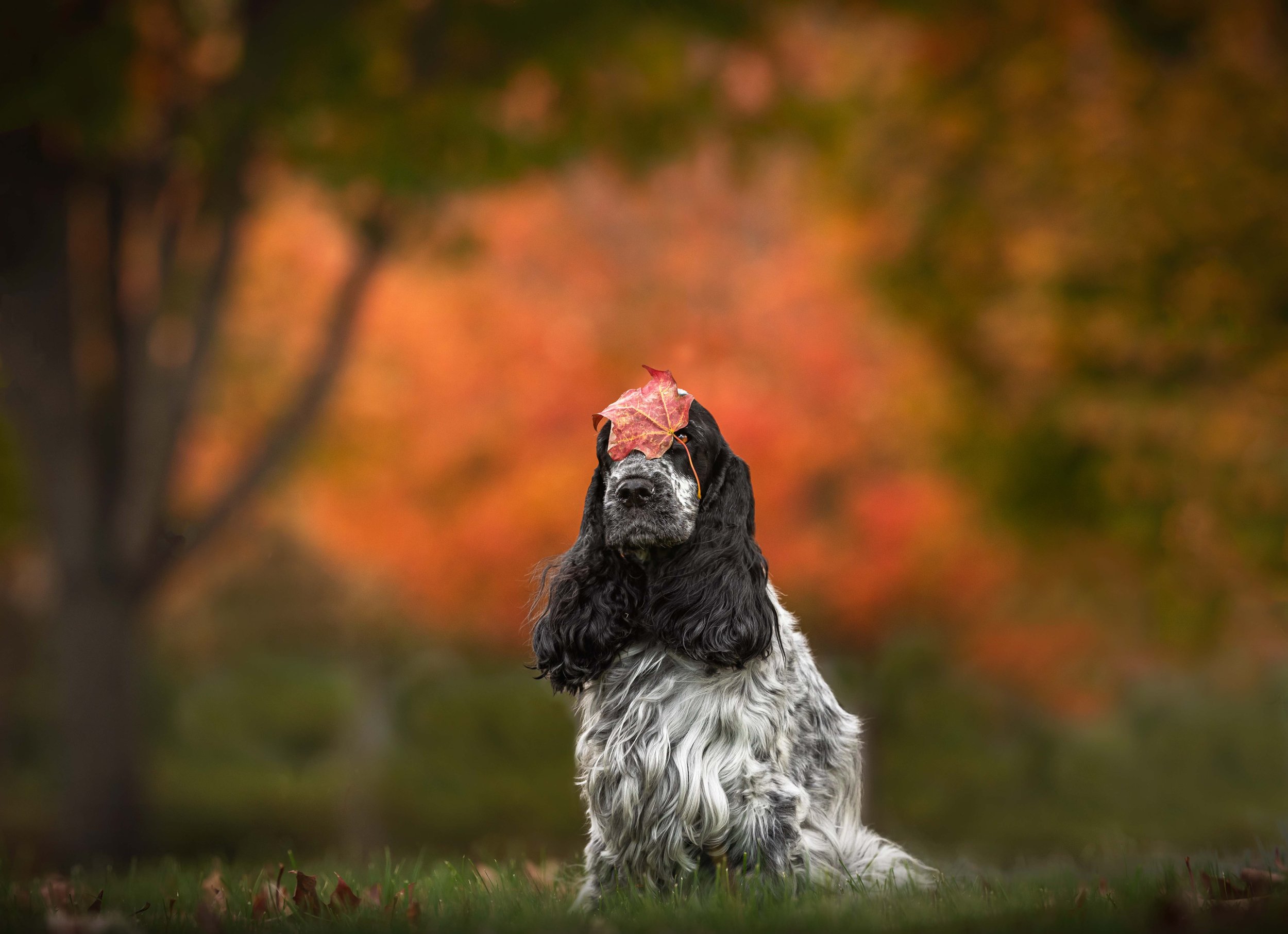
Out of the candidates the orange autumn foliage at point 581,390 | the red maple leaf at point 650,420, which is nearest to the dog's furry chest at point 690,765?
the red maple leaf at point 650,420

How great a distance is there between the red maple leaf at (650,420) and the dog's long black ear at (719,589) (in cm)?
18

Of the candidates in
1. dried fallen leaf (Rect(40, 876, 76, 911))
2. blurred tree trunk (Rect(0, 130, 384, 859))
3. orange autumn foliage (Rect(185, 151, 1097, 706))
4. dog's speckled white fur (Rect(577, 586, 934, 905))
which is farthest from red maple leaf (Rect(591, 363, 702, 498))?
orange autumn foliage (Rect(185, 151, 1097, 706))

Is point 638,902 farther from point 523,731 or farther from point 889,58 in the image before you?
point 523,731

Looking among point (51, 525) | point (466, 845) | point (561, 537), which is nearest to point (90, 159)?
point (51, 525)

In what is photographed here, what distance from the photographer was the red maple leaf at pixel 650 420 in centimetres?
389

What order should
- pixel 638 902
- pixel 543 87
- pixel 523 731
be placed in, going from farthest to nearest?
pixel 523 731 < pixel 543 87 < pixel 638 902

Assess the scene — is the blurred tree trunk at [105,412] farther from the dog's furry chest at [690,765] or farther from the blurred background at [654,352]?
the dog's furry chest at [690,765]

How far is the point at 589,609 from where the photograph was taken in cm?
415

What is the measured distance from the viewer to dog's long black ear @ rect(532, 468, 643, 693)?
412 cm

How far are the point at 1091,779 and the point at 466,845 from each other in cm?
848

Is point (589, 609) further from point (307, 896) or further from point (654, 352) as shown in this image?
point (654, 352)

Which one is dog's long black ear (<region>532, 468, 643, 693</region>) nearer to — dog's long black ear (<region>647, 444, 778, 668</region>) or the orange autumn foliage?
dog's long black ear (<region>647, 444, 778, 668</region>)

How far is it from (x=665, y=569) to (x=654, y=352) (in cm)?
859

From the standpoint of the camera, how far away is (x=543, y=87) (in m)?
10.2
